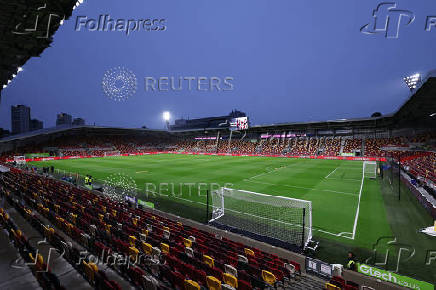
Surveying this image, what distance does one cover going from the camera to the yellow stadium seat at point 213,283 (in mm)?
4707

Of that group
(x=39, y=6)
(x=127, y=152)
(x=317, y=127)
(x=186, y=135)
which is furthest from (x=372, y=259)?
(x=186, y=135)

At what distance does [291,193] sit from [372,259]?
891 centimetres

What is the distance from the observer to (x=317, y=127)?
2247 inches

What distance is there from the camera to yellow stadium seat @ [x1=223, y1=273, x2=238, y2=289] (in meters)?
4.98

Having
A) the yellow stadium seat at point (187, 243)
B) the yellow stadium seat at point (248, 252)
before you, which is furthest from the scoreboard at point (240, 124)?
the yellow stadium seat at point (187, 243)

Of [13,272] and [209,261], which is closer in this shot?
[13,272]

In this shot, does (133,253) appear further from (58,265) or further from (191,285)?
(191,285)

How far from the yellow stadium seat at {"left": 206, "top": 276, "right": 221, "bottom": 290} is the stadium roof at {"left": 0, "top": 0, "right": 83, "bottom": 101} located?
485 inches

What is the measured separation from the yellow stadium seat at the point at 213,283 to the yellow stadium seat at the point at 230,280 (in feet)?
1.26

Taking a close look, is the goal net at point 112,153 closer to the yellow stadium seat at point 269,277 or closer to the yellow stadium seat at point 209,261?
the yellow stadium seat at point 209,261

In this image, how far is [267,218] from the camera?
40.3ft

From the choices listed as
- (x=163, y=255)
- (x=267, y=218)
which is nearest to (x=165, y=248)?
(x=163, y=255)

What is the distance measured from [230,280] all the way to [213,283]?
1.57 ft

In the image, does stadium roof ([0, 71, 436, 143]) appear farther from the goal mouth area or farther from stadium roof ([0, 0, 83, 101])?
stadium roof ([0, 0, 83, 101])
